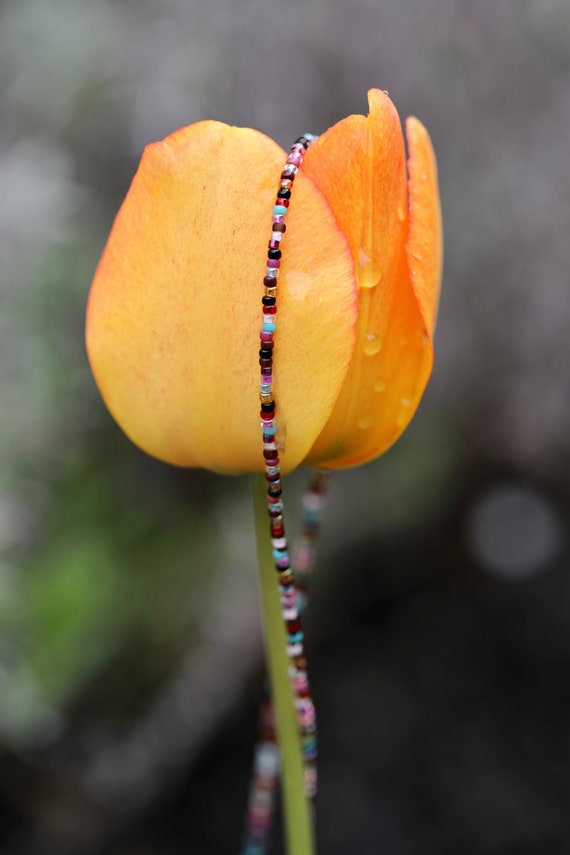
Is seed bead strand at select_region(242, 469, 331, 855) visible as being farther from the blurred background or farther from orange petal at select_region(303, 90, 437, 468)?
the blurred background

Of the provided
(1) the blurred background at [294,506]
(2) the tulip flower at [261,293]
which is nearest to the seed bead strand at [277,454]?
(2) the tulip flower at [261,293]

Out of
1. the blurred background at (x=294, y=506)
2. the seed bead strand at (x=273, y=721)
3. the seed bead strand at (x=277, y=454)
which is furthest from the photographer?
the blurred background at (x=294, y=506)

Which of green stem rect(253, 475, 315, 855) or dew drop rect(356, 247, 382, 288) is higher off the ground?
dew drop rect(356, 247, 382, 288)

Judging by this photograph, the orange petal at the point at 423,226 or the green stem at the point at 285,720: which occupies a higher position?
the orange petal at the point at 423,226

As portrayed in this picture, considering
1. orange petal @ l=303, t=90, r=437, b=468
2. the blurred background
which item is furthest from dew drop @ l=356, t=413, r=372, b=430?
the blurred background

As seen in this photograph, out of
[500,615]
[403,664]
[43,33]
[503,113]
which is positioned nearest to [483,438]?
[500,615]

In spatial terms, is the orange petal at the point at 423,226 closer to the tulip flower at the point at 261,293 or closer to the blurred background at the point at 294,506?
the tulip flower at the point at 261,293

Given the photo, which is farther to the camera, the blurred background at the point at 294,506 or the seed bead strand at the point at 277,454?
the blurred background at the point at 294,506
